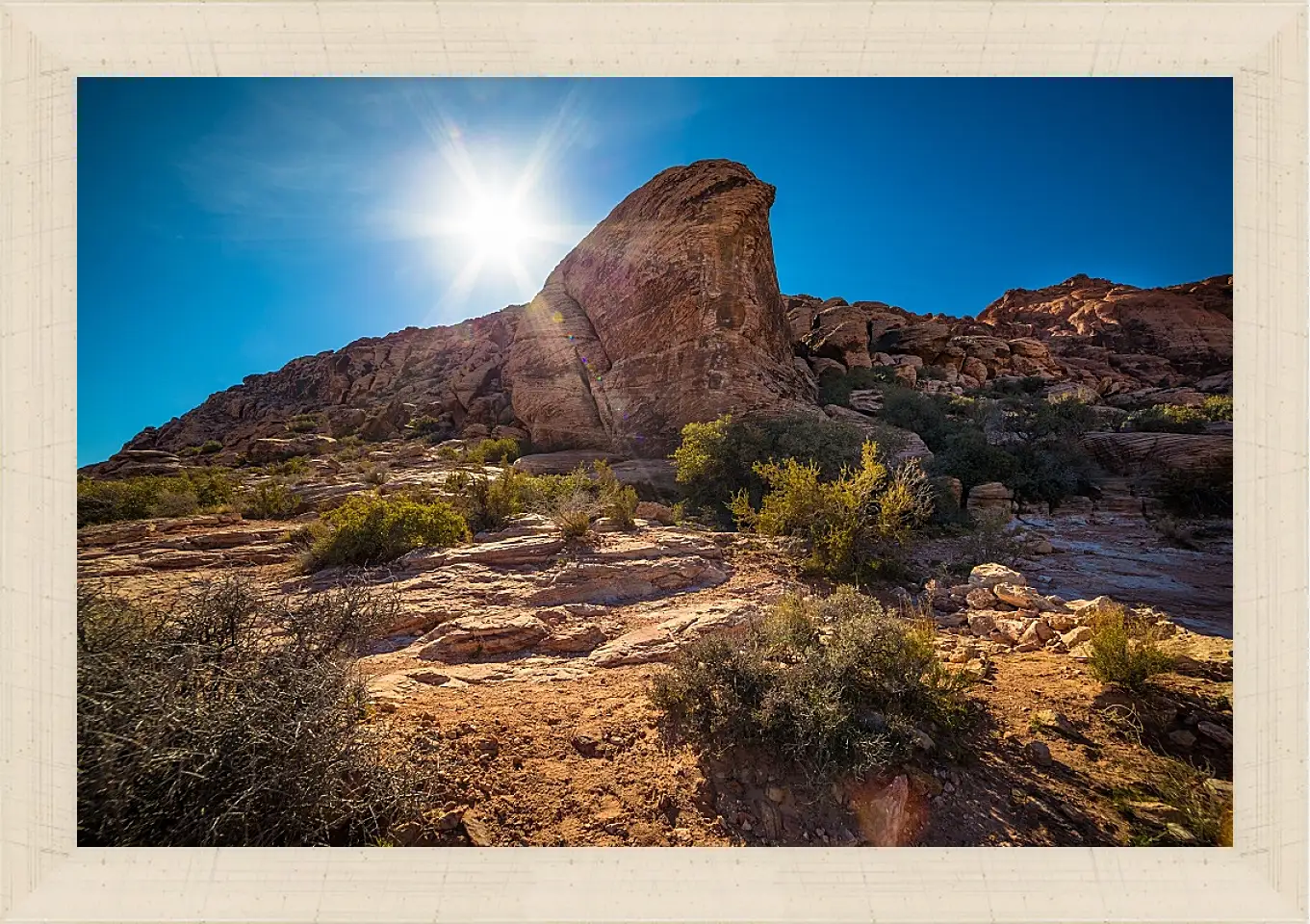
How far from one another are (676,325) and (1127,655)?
9.44 meters

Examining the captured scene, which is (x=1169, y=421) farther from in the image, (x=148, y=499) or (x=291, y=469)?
(x=291, y=469)

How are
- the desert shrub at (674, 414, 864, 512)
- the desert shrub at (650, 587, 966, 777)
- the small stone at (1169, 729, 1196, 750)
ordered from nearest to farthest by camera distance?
the desert shrub at (650, 587, 966, 777) < the small stone at (1169, 729, 1196, 750) < the desert shrub at (674, 414, 864, 512)

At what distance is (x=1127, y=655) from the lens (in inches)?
86.1

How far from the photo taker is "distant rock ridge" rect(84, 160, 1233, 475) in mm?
10320

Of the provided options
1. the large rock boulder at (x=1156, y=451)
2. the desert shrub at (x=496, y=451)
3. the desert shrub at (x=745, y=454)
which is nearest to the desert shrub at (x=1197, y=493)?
the large rock boulder at (x=1156, y=451)

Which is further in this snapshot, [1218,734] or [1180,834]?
[1218,734]

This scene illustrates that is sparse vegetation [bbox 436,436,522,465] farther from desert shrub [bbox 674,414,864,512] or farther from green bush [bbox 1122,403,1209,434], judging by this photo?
green bush [bbox 1122,403,1209,434]

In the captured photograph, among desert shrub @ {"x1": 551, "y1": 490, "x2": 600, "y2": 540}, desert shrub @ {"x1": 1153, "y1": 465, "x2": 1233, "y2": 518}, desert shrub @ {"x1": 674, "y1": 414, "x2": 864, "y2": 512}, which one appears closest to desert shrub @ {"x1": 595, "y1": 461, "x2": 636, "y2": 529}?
desert shrub @ {"x1": 551, "y1": 490, "x2": 600, "y2": 540}

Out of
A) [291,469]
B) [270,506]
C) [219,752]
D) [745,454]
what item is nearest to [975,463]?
[745,454]

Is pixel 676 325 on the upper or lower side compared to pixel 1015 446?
upper

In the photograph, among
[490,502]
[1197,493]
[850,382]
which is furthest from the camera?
[850,382]

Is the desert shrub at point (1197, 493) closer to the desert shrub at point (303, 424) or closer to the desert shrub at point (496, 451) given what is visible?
the desert shrub at point (496, 451)

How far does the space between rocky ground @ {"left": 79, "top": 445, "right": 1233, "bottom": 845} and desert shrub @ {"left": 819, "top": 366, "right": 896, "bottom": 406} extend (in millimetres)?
8625

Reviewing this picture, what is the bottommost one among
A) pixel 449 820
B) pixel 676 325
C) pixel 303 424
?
pixel 449 820
